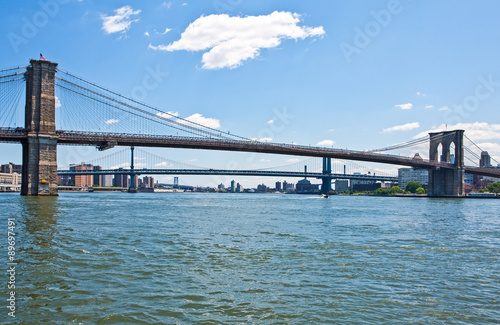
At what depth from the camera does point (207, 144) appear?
173ft

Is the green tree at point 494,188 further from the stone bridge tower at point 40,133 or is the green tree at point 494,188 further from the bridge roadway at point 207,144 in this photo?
the stone bridge tower at point 40,133

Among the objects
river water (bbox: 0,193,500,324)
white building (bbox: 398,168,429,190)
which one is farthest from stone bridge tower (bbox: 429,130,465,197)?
white building (bbox: 398,168,429,190)

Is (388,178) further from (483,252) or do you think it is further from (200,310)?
(200,310)

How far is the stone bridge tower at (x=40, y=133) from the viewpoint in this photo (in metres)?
40.2

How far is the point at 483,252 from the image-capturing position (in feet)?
38.0

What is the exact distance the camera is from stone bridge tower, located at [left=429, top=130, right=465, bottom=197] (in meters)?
73.7

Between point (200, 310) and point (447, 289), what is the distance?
468cm

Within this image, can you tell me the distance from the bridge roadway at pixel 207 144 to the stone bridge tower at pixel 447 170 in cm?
156

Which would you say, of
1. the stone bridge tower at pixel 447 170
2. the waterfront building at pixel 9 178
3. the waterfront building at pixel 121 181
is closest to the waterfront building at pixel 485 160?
the stone bridge tower at pixel 447 170

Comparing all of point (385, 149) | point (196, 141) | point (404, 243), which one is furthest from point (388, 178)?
point (404, 243)

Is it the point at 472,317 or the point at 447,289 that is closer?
the point at 472,317

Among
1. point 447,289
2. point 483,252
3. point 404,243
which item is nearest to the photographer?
point 447,289

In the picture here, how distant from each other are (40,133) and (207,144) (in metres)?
20.5

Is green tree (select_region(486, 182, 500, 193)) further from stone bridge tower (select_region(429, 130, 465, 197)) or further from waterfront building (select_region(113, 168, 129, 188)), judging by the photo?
waterfront building (select_region(113, 168, 129, 188))
